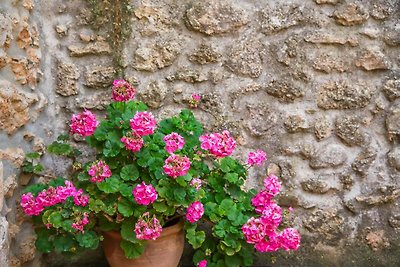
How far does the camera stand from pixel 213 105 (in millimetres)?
2928

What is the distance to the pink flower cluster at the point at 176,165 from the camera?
7.64ft

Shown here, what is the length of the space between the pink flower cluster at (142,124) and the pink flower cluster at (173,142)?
0.09 meters

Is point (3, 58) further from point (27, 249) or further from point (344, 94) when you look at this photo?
point (344, 94)

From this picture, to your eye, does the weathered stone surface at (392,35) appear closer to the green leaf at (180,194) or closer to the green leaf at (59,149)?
the green leaf at (180,194)

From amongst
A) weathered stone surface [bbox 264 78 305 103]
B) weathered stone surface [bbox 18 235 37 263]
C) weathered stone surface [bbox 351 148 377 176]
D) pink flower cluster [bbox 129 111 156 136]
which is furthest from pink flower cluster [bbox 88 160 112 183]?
weathered stone surface [bbox 351 148 377 176]

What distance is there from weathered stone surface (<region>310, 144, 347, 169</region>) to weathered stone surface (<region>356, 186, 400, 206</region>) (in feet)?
0.76

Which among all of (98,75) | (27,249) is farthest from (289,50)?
(27,249)

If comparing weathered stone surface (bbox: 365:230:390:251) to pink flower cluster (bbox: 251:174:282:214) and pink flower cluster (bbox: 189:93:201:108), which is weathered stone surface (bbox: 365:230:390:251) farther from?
pink flower cluster (bbox: 189:93:201:108)

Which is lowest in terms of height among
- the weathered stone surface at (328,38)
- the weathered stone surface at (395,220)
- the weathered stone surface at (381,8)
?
the weathered stone surface at (395,220)

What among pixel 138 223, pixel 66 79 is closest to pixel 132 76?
pixel 66 79

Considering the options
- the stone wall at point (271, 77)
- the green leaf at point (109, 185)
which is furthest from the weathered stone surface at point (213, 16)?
the green leaf at point (109, 185)

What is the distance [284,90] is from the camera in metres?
2.91

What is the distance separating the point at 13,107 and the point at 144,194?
74 centimetres

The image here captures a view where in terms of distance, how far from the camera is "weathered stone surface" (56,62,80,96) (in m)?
2.90
